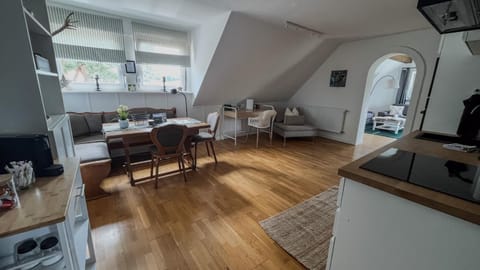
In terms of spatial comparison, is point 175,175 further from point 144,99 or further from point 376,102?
point 376,102

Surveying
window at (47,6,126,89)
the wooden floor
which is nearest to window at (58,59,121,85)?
window at (47,6,126,89)

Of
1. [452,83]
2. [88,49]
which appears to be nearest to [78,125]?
[88,49]

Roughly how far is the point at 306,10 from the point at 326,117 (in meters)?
2.97

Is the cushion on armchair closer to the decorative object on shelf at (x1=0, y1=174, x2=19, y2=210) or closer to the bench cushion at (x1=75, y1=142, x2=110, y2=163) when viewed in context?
the bench cushion at (x1=75, y1=142, x2=110, y2=163)

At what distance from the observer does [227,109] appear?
15.7ft

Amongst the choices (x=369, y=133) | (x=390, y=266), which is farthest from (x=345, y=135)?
(x=390, y=266)

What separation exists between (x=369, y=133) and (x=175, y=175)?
575 cm

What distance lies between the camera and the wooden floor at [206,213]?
1549 millimetres

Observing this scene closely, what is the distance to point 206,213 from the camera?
82.2 inches

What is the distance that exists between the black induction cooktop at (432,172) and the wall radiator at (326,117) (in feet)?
12.5

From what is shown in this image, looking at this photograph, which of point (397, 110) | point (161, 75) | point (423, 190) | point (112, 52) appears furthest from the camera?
point (397, 110)

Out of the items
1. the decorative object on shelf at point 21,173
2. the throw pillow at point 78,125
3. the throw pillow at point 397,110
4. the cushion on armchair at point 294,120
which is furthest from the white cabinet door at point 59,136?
the throw pillow at point 397,110

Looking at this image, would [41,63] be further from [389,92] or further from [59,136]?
[389,92]

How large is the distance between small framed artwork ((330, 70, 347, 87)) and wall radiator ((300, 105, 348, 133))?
0.60 metres
